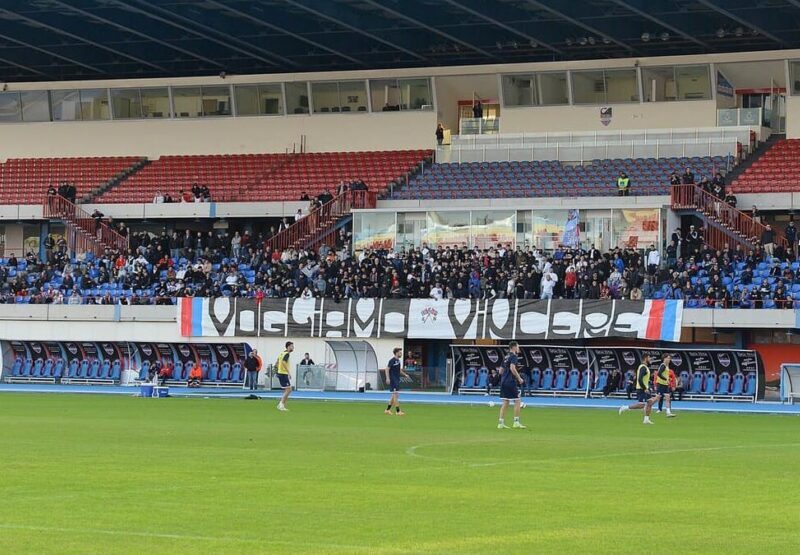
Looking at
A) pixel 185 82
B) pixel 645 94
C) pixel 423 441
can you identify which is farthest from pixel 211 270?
pixel 423 441

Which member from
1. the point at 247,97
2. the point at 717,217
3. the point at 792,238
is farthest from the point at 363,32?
the point at 792,238

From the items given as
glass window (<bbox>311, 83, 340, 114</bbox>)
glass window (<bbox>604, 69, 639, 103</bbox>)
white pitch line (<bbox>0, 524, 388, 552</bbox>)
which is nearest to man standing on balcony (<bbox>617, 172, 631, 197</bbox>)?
glass window (<bbox>604, 69, 639, 103</bbox>)

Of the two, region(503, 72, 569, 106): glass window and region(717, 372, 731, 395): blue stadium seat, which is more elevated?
region(503, 72, 569, 106): glass window

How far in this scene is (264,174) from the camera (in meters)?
67.8

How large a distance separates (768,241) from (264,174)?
25.2m

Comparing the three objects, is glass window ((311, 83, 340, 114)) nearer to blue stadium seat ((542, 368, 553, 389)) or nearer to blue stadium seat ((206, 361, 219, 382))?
blue stadium seat ((206, 361, 219, 382))

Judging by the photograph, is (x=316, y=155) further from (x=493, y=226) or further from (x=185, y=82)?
(x=493, y=226)

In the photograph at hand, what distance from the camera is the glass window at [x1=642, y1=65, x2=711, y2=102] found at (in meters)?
62.2

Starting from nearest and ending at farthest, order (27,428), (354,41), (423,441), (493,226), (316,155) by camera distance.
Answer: (423,441) < (27,428) < (493,226) < (354,41) < (316,155)

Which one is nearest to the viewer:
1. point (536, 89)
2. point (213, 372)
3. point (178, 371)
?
point (213, 372)

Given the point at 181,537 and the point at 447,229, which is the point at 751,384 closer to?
the point at 447,229

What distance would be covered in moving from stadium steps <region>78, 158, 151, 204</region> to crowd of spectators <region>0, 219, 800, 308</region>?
5.49 m

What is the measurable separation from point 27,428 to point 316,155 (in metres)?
41.9

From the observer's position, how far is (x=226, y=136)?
71.2 metres
